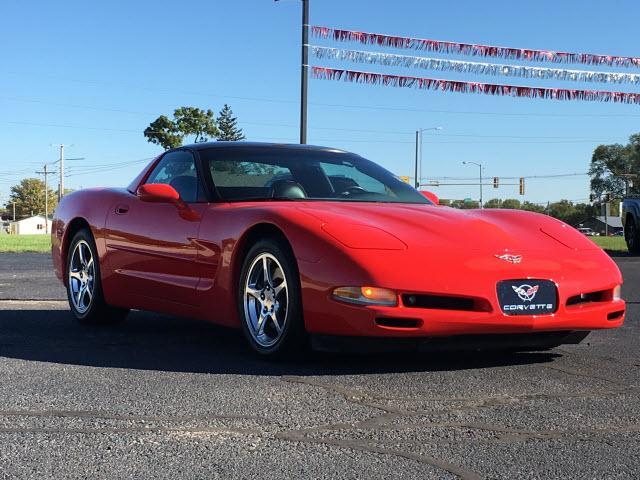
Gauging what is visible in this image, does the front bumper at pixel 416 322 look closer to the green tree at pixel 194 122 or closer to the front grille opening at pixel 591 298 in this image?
the front grille opening at pixel 591 298

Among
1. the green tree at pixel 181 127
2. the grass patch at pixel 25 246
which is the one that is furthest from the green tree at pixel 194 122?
the grass patch at pixel 25 246

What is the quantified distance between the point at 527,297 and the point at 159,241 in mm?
2346

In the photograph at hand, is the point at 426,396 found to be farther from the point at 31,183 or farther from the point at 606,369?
the point at 31,183

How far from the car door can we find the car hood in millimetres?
865

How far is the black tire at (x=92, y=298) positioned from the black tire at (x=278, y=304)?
1.75 m

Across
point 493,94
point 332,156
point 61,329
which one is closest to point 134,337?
point 61,329

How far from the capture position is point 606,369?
4180mm

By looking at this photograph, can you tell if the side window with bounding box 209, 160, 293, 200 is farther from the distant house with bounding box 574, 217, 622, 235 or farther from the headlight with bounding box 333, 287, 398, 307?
the distant house with bounding box 574, 217, 622, 235

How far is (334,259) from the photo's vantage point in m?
3.87

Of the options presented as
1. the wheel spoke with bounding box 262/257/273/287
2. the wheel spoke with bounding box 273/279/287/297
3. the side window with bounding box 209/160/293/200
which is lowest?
the wheel spoke with bounding box 273/279/287/297

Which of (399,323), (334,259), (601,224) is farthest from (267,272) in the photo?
(601,224)

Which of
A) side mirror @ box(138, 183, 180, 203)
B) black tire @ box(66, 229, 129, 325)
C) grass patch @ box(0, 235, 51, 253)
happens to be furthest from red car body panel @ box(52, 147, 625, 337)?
grass patch @ box(0, 235, 51, 253)

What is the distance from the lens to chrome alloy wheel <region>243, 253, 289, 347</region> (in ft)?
13.8

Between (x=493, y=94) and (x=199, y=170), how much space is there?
1520 centimetres
